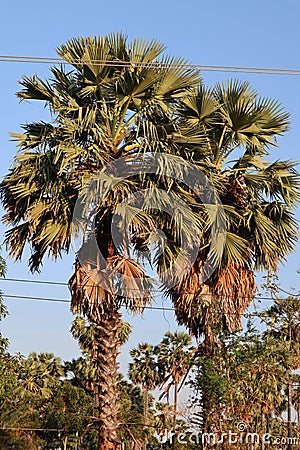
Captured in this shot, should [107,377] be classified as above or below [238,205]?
below

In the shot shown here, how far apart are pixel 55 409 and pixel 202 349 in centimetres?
1441

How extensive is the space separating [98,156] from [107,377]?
3377mm

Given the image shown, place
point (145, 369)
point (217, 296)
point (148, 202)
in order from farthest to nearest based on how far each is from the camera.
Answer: point (145, 369) → point (217, 296) → point (148, 202)

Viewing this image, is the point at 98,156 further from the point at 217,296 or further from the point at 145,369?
the point at 145,369

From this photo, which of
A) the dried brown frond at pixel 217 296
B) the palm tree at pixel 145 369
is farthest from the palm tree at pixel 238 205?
the palm tree at pixel 145 369

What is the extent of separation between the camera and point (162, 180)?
11398 mm

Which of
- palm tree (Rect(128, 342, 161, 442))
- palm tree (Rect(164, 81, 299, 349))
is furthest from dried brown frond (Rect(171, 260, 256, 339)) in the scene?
palm tree (Rect(128, 342, 161, 442))

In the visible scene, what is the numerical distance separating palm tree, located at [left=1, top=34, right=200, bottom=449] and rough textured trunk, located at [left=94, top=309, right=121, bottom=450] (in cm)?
2

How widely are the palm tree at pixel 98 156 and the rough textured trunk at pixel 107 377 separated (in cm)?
2

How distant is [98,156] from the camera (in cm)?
1134

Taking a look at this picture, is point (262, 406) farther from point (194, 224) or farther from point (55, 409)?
point (55, 409)

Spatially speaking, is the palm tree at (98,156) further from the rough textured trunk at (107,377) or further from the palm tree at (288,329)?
the palm tree at (288,329)

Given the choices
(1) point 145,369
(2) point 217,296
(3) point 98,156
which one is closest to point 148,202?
(3) point 98,156

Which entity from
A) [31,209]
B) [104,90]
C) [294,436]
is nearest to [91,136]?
[104,90]
